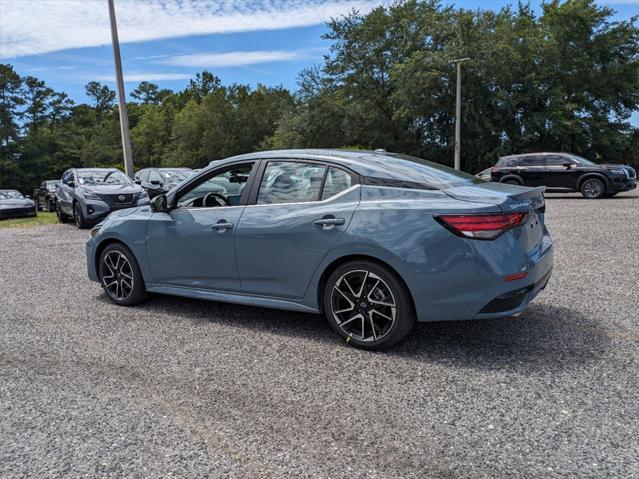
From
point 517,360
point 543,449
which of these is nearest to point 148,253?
point 517,360

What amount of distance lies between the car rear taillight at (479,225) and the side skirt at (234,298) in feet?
4.32

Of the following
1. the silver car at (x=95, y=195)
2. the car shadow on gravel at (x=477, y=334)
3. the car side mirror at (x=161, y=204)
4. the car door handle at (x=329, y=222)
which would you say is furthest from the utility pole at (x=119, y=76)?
the car door handle at (x=329, y=222)

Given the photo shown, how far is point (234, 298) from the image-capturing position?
15.5 feet

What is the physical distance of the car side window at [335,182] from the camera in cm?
421

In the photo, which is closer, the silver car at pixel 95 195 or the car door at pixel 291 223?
the car door at pixel 291 223

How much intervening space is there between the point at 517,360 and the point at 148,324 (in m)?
3.22

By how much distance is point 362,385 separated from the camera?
11.5 feet

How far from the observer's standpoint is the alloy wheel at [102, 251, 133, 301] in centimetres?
551

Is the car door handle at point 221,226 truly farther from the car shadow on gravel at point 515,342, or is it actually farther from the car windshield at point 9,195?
the car windshield at point 9,195

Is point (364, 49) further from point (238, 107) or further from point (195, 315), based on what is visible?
point (195, 315)

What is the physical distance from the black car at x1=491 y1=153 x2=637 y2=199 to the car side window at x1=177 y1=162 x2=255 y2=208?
15.1 meters

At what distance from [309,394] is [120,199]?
1160 centimetres

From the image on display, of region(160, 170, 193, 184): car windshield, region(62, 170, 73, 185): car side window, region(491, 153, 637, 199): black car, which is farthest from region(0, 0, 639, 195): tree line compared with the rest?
region(62, 170, 73, 185): car side window

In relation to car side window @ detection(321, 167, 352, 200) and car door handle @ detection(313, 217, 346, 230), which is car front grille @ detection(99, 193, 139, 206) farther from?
car door handle @ detection(313, 217, 346, 230)
